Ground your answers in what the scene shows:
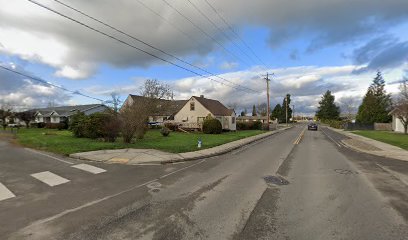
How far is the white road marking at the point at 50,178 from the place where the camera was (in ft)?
31.1

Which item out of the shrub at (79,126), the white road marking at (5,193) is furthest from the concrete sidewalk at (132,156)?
the shrub at (79,126)

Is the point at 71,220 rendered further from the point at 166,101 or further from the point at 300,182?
the point at 166,101

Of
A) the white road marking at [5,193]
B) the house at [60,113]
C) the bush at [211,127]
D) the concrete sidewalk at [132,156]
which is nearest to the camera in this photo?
the white road marking at [5,193]

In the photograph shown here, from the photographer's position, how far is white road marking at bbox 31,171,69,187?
31.1ft

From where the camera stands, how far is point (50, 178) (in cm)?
1005

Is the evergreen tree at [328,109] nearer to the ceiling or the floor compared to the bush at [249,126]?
nearer to the ceiling

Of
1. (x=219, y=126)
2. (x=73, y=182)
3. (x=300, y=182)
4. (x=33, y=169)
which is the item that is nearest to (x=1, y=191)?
(x=73, y=182)

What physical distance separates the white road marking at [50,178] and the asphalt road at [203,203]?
9 centimetres

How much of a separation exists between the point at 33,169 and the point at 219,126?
30673mm

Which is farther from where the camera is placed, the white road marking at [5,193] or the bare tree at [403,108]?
the bare tree at [403,108]

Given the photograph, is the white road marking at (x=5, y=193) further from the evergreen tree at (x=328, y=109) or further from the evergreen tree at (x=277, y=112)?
the evergreen tree at (x=328, y=109)

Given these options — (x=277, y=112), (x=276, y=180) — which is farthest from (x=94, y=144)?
(x=277, y=112)

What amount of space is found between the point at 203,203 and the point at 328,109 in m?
131

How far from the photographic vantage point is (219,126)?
135 feet
